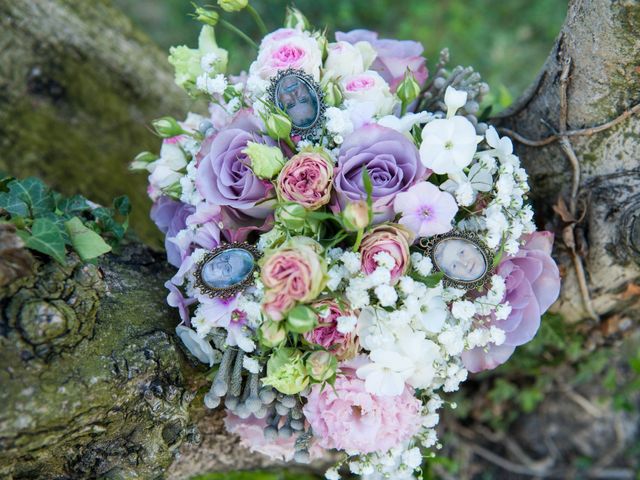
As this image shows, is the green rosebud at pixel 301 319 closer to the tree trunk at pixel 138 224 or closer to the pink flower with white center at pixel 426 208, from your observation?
the pink flower with white center at pixel 426 208

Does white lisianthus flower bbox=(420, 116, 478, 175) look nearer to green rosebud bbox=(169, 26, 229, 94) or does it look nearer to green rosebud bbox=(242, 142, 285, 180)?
green rosebud bbox=(242, 142, 285, 180)

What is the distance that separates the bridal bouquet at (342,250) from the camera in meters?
1.29

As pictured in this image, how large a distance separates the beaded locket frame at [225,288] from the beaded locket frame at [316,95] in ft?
0.98

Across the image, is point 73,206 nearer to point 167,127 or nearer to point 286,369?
point 167,127

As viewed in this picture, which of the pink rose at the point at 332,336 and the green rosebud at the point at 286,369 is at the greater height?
the pink rose at the point at 332,336

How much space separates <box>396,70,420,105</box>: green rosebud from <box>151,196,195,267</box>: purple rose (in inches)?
23.6

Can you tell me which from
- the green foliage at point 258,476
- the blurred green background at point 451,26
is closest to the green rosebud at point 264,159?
the green foliage at point 258,476

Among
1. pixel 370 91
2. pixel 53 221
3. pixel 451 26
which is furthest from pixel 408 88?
pixel 451 26

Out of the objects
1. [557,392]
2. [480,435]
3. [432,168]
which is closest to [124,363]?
[432,168]

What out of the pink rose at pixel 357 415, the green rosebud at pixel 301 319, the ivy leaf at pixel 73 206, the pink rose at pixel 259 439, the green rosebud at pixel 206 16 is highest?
the green rosebud at pixel 206 16

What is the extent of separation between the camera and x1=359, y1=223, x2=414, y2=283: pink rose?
1281 millimetres

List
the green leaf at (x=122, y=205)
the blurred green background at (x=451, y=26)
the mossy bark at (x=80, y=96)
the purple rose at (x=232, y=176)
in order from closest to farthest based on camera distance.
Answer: the purple rose at (x=232, y=176), the green leaf at (x=122, y=205), the mossy bark at (x=80, y=96), the blurred green background at (x=451, y=26)

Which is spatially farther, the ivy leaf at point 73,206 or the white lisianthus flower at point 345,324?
the ivy leaf at point 73,206

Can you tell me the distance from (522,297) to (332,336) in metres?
0.49
